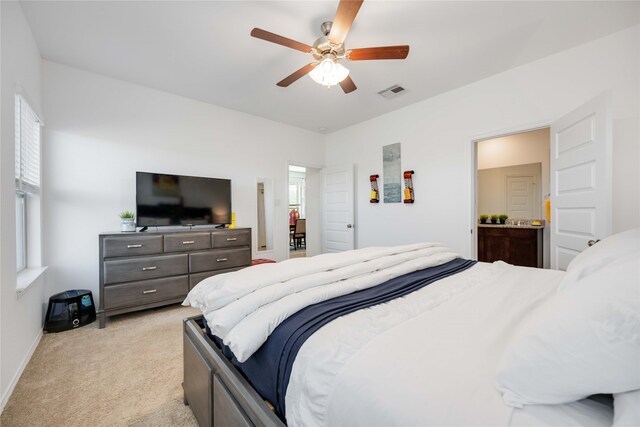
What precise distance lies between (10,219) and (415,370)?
2687 mm

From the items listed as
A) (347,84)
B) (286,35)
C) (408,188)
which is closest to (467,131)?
(408,188)

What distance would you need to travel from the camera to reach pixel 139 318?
2.90 meters

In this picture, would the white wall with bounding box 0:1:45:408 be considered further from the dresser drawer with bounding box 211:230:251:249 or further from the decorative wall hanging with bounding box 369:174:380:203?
the decorative wall hanging with bounding box 369:174:380:203

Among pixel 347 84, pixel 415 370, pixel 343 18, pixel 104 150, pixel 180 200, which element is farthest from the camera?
pixel 180 200

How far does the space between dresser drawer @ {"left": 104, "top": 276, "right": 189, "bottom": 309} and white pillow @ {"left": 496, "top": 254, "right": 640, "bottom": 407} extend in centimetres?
324

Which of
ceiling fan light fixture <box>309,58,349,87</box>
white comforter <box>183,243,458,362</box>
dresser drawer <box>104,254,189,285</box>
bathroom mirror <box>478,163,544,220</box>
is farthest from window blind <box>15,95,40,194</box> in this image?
bathroom mirror <box>478,163,544,220</box>

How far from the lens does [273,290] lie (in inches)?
45.5

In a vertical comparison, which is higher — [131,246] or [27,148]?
[27,148]

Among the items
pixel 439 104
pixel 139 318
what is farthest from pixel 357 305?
pixel 439 104

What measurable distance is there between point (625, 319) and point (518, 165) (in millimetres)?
5141

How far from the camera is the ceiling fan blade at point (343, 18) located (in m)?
1.65

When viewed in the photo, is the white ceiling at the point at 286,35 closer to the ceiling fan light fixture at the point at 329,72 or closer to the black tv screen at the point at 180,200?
the ceiling fan light fixture at the point at 329,72

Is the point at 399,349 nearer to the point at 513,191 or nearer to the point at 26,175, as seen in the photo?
the point at 26,175

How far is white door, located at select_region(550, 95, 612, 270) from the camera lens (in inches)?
81.4
